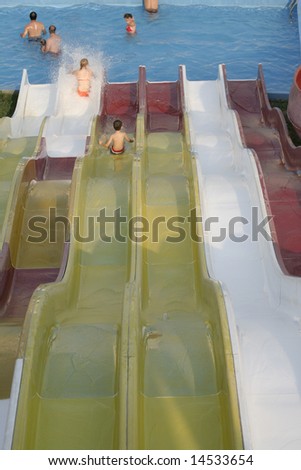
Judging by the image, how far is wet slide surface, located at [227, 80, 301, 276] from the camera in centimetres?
962

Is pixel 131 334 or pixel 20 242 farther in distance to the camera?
pixel 20 242

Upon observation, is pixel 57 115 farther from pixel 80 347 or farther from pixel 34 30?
pixel 80 347

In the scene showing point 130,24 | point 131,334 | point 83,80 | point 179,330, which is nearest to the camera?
point 131,334

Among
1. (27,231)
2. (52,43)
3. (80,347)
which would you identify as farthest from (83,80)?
(80,347)

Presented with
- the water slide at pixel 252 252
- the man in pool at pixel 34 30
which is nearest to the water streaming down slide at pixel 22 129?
the water slide at pixel 252 252

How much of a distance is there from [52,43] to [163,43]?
359cm

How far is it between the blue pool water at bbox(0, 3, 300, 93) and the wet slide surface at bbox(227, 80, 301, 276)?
8.58 feet

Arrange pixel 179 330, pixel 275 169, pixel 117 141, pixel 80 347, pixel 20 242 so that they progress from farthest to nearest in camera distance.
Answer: pixel 275 169 < pixel 117 141 < pixel 20 242 < pixel 179 330 < pixel 80 347

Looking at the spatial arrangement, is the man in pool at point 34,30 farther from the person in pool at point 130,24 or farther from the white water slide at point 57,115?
the white water slide at point 57,115

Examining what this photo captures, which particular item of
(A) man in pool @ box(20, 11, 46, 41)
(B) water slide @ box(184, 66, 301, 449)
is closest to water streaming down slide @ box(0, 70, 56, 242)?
(B) water slide @ box(184, 66, 301, 449)

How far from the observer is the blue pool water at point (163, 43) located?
16.9 meters

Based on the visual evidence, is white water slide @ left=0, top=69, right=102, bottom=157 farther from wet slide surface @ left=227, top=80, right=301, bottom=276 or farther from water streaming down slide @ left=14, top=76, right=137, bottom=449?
wet slide surface @ left=227, top=80, right=301, bottom=276

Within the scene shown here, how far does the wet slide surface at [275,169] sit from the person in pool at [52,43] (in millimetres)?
5596

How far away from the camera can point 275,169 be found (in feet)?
38.1
